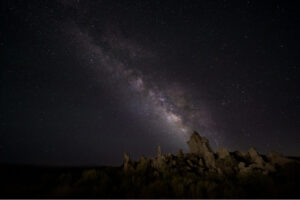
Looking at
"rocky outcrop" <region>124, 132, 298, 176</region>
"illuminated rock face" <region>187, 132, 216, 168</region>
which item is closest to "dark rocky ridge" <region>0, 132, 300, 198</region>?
"rocky outcrop" <region>124, 132, 298, 176</region>

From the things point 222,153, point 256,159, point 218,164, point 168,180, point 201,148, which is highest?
point 201,148

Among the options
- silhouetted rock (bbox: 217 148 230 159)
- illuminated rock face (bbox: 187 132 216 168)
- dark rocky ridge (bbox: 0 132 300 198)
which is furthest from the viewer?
illuminated rock face (bbox: 187 132 216 168)

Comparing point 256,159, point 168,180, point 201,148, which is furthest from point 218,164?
point 168,180

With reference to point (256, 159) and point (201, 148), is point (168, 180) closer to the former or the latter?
point (201, 148)

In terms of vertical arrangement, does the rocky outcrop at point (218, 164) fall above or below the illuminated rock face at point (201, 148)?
below

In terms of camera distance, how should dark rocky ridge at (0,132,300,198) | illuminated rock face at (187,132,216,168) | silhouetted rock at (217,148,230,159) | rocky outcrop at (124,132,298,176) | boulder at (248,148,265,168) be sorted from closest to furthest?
1. dark rocky ridge at (0,132,300,198)
2. rocky outcrop at (124,132,298,176)
3. boulder at (248,148,265,168)
4. silhouetted rock at (217,148,230,159)
5. illuminated rock face at (187,132,216,168)

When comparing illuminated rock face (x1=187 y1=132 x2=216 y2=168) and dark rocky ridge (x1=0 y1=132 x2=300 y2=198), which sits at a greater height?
illuminated rock face (x1=187 y1=132 x2=216 y2=168)

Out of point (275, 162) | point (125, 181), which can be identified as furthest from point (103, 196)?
point (275, 162)

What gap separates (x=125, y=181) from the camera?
20.4 meters

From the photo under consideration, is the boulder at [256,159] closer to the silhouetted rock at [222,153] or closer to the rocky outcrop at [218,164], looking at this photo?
the rocky outcrop at [218,164]

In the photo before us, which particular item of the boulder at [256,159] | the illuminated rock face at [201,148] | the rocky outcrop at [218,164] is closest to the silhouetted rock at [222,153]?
the rocky outcrop at [218,164]

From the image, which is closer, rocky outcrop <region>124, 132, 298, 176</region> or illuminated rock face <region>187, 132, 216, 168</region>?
rocky outcrop <region>124, 132, 298, 176</region>

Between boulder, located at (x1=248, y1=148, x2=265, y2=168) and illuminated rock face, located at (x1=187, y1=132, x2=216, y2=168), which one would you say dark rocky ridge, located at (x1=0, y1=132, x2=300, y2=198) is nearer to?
boulder, located at (x1=248, y1=148, x2=265, y2=168)

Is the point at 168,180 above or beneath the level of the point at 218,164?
beneath
